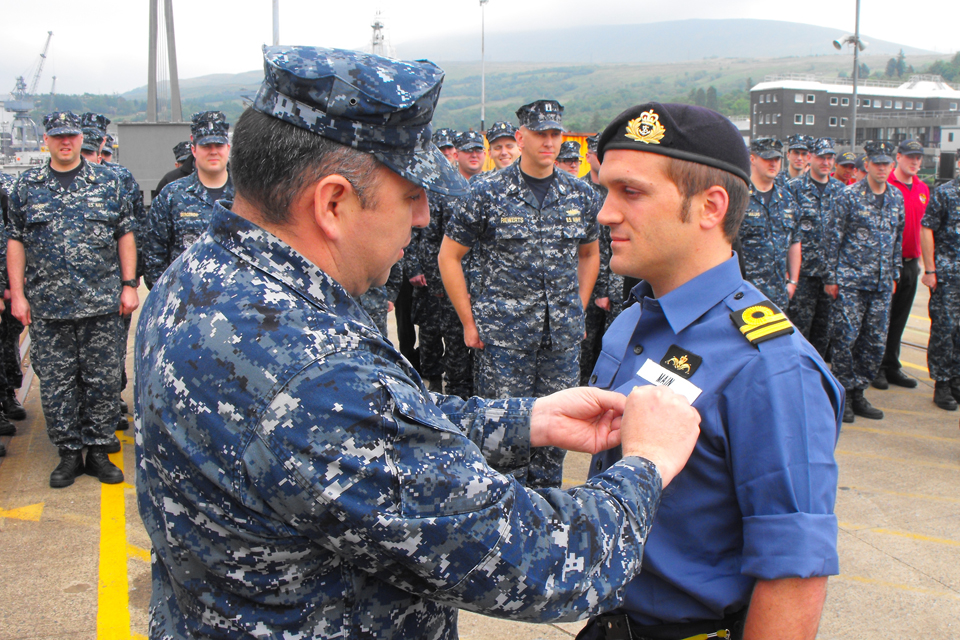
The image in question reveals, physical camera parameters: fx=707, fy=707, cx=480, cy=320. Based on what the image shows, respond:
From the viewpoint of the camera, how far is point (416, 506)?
1036 millimetres

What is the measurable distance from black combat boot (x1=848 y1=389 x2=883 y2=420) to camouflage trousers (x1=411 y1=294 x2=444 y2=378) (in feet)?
12.3

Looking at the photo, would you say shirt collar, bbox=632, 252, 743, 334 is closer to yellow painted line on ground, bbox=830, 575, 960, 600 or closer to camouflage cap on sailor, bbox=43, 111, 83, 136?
yellow painted line on ground, bbox=830, 575, 960, 600

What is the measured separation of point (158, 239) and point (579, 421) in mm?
4345

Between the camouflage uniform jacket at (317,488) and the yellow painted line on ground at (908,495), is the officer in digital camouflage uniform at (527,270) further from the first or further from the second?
the camouflage uniform jacket at (317,488)

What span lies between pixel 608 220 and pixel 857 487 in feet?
13.0

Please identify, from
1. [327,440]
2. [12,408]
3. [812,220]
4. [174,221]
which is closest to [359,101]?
[327,440]

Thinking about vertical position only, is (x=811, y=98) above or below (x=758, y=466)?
above

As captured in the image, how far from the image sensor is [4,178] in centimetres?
665

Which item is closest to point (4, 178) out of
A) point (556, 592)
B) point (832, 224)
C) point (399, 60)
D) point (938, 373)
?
point (399, 60)

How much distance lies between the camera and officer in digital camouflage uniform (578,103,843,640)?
131 cm

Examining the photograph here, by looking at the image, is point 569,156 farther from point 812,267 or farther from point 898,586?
point 898,586

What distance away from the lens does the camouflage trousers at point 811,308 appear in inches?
290

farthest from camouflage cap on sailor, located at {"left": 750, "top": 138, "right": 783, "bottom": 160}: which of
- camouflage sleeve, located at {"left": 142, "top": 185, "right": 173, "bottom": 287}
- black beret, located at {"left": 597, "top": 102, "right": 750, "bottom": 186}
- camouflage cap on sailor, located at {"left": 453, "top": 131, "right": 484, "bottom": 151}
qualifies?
A: black beret, located at {"left": 597, "top": 102, "right": 750, "bottom": 186}

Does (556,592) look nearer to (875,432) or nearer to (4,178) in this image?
(875,432)
